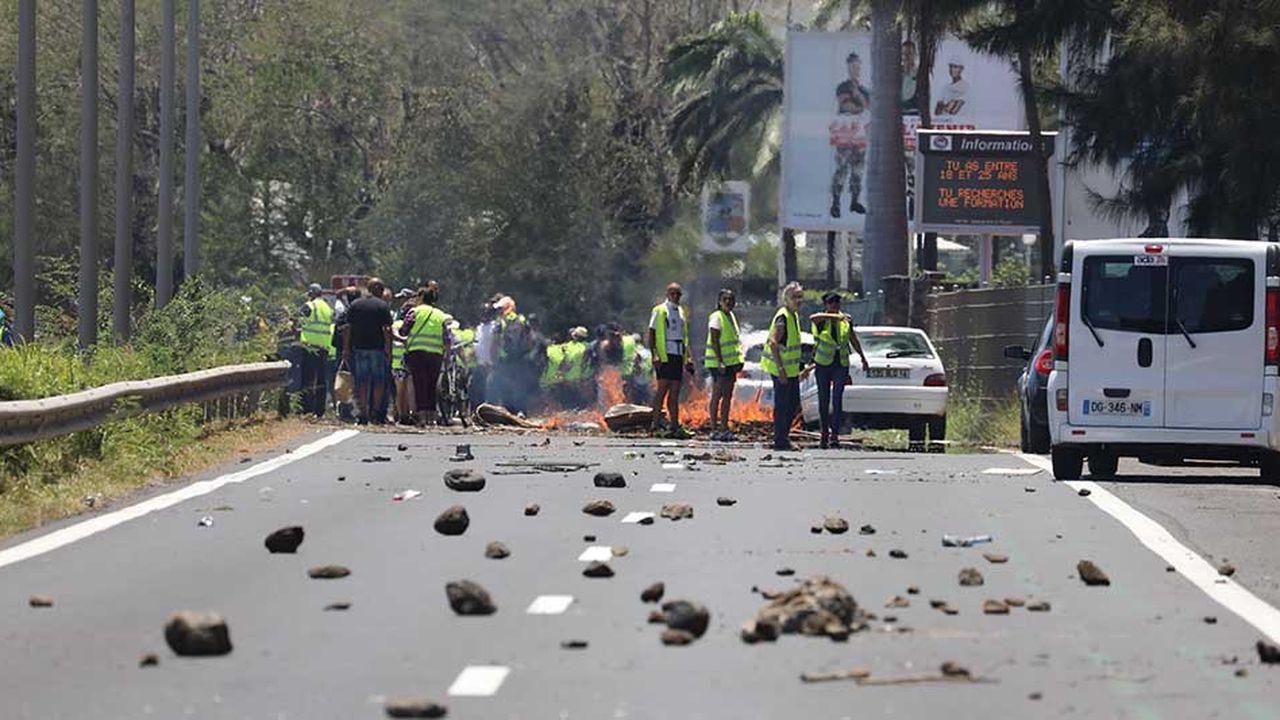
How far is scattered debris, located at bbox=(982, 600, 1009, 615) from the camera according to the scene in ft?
35.5

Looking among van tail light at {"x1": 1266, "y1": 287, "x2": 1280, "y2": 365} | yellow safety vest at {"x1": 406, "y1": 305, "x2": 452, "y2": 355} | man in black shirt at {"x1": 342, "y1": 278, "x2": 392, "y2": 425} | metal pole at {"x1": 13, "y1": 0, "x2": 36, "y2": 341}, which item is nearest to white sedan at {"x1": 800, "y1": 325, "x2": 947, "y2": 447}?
yellow safety vest at {"x1": 406, "y1": 305, "x2": 452, "y2": 355}

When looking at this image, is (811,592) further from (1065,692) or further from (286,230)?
(286,230)

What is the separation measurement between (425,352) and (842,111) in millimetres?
34989

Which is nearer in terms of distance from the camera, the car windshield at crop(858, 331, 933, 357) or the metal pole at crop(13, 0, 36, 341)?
the metal pole at crop(13, 0, 36, 341)

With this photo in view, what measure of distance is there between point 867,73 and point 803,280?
95.8 ft

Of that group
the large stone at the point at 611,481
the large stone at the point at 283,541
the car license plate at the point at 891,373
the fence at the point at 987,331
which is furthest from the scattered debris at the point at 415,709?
the fence at the point at 987,331

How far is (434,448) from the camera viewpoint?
23.6 m

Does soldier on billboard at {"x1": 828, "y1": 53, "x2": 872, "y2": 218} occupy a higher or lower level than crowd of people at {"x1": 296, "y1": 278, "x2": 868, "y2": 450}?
higher

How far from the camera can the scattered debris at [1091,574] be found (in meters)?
12.0

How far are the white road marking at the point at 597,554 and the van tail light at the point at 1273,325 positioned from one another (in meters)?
8.37

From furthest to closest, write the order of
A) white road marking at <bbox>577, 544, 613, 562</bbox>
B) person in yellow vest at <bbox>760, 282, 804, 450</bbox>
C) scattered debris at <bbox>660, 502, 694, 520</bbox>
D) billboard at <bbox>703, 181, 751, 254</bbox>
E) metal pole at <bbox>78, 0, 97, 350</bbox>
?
billboard at <bbox>703, 181, 751, 254</bbox>
metal pole at <bbox>78, 0, 97, 350</bbox>
person in yellow vest at <bbox>760, 282, 804, 450</bbox>
scattered debris at <bbox>660, 502, 694, 520</bbox>
white road marking at <bbox>577, 544, 613, 562</bbox>

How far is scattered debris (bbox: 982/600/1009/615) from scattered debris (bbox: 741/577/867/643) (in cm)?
62

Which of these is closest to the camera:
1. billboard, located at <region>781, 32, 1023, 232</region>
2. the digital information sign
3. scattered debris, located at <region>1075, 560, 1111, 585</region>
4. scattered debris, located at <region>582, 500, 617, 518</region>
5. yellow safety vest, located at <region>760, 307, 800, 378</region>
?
scattered debris, located at <region>1075, 560, 1111, 585</region>

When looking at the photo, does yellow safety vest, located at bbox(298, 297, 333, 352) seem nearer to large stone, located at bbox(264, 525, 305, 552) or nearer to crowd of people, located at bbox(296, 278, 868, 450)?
crowd of people, located at bbox(296, 278, 868, 450)
